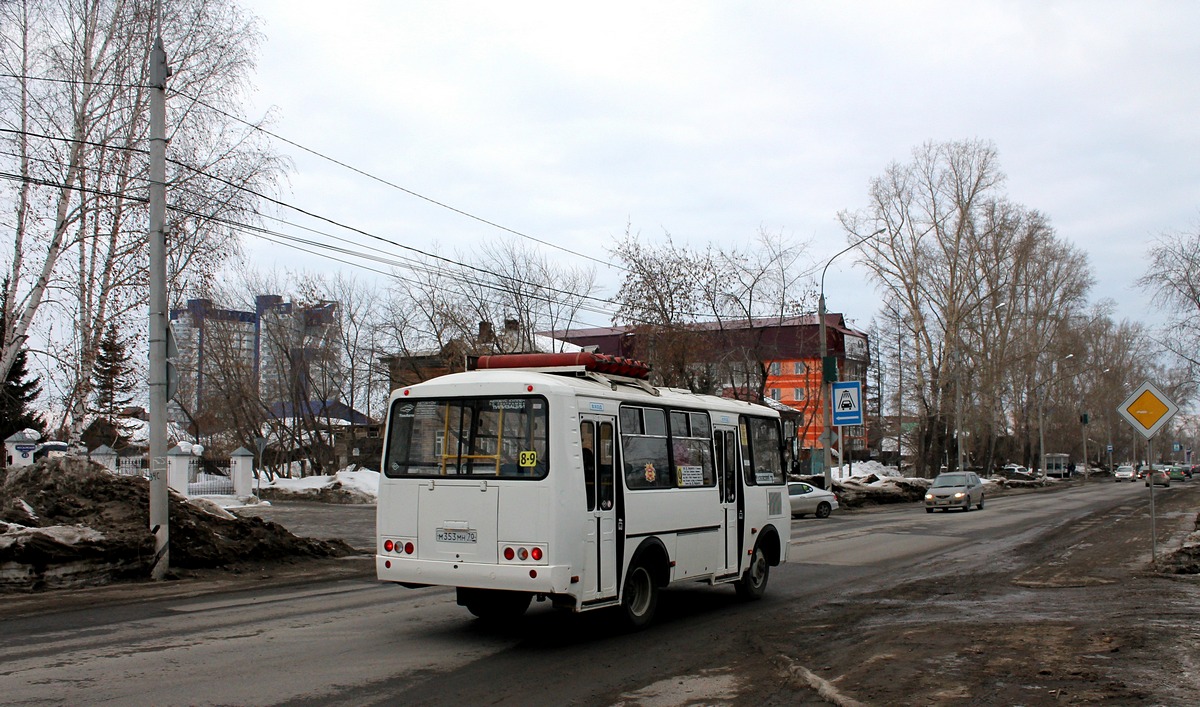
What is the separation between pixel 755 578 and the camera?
13.2m

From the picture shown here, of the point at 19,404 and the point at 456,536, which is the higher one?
the point at 19,404

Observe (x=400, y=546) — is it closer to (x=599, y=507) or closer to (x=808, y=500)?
(x=599, y=507)

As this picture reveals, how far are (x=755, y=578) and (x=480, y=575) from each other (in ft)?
16.8

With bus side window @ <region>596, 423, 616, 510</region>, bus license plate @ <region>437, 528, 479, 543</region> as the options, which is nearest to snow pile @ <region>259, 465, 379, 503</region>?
bus license plate @ <region>437, 528, 479, 543</region>

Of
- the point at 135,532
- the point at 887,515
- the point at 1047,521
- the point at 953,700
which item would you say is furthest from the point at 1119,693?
the point at 887,515

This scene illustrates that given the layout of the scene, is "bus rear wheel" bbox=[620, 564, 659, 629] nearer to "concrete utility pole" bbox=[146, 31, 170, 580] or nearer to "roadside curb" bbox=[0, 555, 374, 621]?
"roadside curb" bbox=[0, 555, 374, 621]

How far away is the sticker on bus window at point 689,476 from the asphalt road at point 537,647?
156 cm

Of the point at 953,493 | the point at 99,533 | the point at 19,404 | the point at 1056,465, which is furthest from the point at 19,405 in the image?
the point at 1056,465

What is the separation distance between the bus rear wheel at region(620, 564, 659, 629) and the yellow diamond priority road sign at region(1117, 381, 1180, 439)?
33.9ft

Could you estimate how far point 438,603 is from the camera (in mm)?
12469

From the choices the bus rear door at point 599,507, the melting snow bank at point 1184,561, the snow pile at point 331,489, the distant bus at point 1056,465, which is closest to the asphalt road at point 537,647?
the bus rear door at point 599,507

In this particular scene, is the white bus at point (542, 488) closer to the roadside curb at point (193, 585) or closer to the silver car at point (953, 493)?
the roadside curb at point (193, 585)

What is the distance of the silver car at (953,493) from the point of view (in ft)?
123

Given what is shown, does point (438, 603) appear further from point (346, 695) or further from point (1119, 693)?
point (1119, 693)
